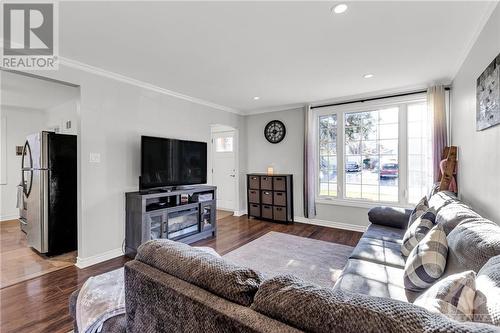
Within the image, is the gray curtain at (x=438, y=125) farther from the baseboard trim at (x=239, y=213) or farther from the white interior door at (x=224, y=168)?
the white interior door at (x=224, y=168)

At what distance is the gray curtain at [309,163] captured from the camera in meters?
4.52

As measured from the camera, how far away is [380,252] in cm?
205

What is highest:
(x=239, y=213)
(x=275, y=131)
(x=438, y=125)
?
(x=275, y=131)

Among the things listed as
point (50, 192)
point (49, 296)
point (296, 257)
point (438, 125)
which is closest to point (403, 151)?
point (438, 125)

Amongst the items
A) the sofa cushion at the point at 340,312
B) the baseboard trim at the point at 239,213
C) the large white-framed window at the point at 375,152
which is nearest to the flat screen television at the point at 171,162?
the baseboard trim at the point at 239,213

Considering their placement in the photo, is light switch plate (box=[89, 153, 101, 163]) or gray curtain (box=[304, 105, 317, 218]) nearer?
light switch plate (box=[89, 153, 101, 163])

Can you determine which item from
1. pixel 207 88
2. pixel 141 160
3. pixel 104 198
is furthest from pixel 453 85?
pixel 104 198

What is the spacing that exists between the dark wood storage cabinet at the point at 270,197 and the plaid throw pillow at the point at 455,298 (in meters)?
3.79

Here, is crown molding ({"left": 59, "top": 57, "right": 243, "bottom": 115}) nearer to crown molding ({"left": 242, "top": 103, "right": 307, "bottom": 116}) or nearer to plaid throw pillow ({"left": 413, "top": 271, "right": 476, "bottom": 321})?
crown molding ({"left": 242, "top": 103, "right": 307, "bottom": 116})

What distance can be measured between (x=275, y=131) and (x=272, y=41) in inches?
114

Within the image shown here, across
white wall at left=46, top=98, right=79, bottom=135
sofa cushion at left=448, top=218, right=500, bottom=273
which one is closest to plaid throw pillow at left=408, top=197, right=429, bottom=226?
sofa cushion at left=448, top=218, right=500, bottom=273

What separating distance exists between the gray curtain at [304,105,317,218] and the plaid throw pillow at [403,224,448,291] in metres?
3.04

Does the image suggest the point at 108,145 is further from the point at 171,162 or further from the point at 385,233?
the point at 385,233

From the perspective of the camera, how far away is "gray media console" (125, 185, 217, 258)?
3.02 metres
